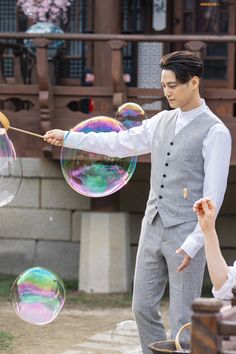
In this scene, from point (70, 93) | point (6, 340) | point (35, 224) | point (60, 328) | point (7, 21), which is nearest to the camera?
point (6, 340)

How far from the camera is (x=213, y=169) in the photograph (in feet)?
17.0

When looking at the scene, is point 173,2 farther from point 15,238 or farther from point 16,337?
point 16,337

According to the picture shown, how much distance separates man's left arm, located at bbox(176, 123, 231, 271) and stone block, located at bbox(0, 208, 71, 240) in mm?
6403

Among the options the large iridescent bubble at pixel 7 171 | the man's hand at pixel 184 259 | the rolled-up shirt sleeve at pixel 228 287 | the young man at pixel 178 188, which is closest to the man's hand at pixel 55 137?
the young man at pixel 178 188

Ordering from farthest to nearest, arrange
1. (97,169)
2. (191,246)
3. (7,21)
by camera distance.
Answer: (7,21)
(97,169)
(191,246)

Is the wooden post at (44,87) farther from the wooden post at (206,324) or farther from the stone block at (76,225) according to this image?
the wooden post at (206,324)

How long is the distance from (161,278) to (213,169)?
681mm

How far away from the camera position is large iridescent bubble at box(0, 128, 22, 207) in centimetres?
646

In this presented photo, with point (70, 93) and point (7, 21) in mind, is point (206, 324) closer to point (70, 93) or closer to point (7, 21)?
point (70, 93)

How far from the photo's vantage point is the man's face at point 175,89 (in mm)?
5266

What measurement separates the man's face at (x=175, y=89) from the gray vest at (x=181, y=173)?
134 millimetres

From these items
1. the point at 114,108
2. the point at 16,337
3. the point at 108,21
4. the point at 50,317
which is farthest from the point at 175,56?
the point at 108,21

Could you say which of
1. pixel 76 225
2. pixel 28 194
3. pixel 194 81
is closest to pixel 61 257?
pixel 76 225

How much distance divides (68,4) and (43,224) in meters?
2.52
